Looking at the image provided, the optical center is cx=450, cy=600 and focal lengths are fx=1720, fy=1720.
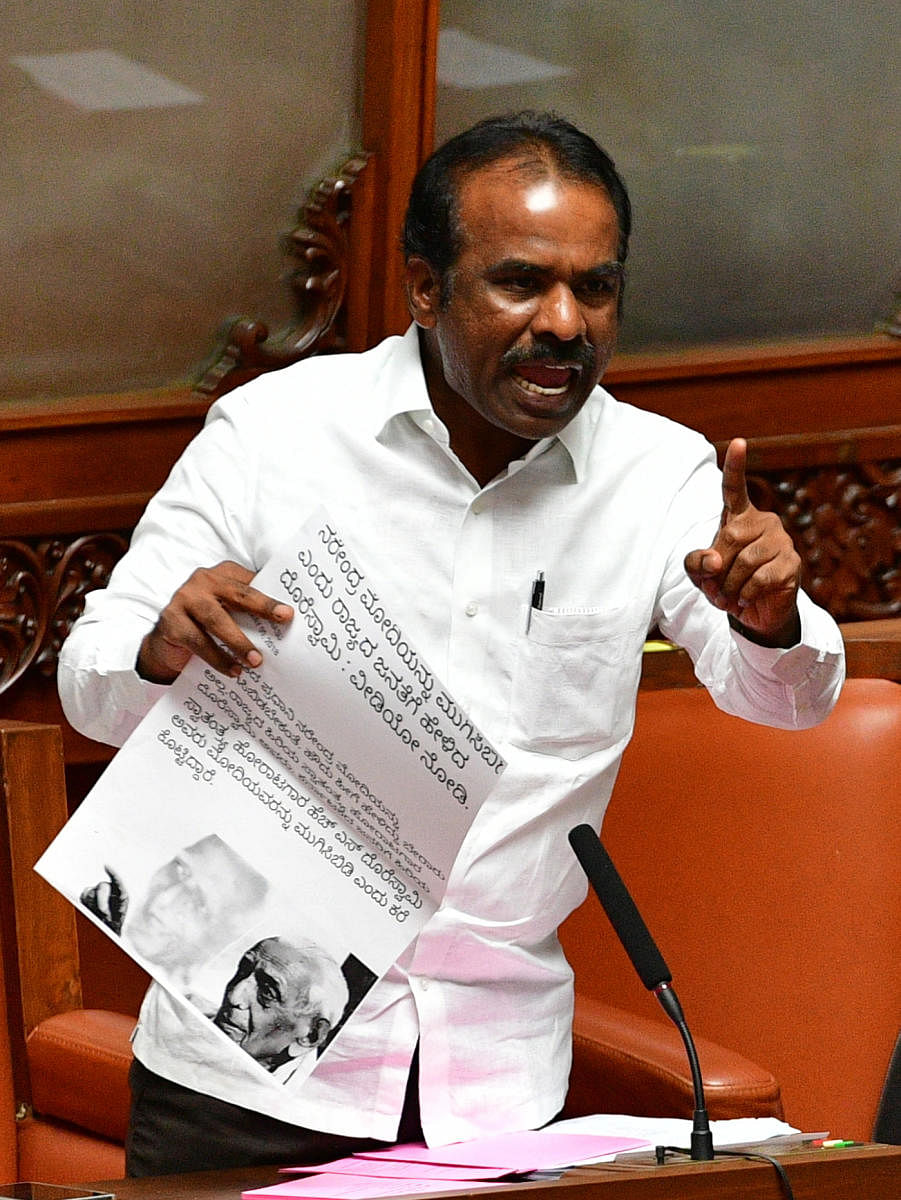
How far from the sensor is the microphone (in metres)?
1.17

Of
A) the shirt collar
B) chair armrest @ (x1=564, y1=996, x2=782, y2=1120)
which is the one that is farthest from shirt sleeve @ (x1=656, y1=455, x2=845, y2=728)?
chair armrest @ (x1=564, y1=996, x2=782, y2=1120)

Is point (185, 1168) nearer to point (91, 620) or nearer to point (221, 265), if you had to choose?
point (91, 620)

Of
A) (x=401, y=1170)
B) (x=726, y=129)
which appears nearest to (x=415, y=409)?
(x=401, y=1170)

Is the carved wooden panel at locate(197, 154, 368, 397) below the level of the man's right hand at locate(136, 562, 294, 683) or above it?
below

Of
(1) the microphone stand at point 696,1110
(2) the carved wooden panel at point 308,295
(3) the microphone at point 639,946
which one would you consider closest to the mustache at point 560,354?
(3) the microphone at point 639,946

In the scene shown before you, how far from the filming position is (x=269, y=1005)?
1242 mm

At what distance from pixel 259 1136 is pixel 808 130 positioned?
5.28 feet

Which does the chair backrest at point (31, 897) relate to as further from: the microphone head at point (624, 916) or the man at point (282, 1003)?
the microphone head at point (624, 916)

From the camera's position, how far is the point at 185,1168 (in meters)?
1.53

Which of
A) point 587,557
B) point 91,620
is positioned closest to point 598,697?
point 587,557

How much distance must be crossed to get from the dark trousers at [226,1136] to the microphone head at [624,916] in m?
0.39

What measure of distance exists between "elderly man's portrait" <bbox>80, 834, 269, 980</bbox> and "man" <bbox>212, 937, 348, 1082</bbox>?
31mm

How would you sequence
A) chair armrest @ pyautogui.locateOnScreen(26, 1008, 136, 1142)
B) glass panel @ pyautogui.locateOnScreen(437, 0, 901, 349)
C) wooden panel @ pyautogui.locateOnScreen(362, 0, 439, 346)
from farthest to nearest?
1. glass panel @ pyautogui.locateOnScreen(437, 0, 901, 349)
2. wooden panel @ pyautogui.locateOnScreen(362, 0, 439, 346)
3. chair armrest @ pyautogui.locateOnScreen(26, 1008, 136, 1142)

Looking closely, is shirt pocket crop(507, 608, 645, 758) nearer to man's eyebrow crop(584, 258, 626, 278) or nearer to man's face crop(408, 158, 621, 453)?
man's face crop(408, 158, 621, 453)
